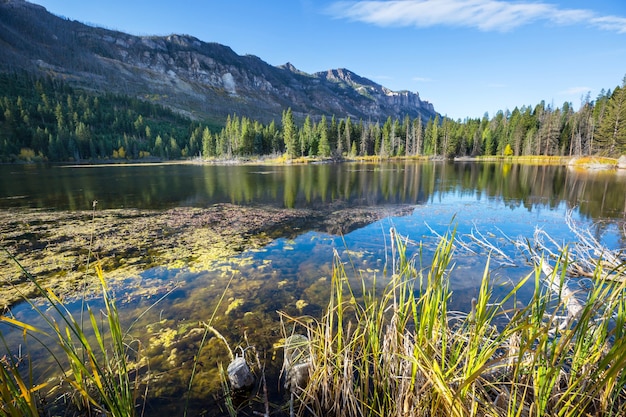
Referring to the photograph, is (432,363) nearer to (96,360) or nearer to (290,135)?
(96,360)

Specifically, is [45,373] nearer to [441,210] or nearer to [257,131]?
[441,210]

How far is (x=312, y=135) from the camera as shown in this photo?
8262 cm

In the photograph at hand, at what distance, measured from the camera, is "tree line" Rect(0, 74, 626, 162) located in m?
67.9

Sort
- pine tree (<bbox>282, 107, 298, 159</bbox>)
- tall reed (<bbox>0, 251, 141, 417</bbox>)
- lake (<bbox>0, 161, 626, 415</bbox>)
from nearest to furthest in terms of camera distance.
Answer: tall reed (<bbox>0, 251, 141, 417</bbox>) < lake (<bbox>0, 161, 626, 415</bbox>) < pine tree (<bbox>282, 107, 298, 159</bbox>)

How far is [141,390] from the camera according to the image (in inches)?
169

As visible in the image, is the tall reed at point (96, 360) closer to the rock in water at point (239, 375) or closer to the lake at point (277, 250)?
the lake at point (277, 250)

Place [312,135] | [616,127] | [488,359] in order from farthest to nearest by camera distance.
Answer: [312,135] < [616,127] < [488,359]

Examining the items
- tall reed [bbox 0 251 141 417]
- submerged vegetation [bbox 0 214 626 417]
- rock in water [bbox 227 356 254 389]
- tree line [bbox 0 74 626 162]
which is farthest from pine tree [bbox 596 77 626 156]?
tall reed [bbox 0 251 141 417]

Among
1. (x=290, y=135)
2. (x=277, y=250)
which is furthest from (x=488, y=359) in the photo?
(x=290, y=135)

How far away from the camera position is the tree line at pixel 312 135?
223ft

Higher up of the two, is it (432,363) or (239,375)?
(432,363)

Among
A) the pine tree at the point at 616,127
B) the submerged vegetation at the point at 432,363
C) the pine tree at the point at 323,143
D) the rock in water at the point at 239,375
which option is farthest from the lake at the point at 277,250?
the pine tree at the point at 323,143

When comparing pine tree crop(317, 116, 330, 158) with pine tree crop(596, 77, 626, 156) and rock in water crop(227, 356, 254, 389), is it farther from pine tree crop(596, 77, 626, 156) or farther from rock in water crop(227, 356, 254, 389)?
rock in water crop(227, 356, 254, 389)

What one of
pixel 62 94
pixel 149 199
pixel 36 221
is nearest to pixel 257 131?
pixel 149 199
